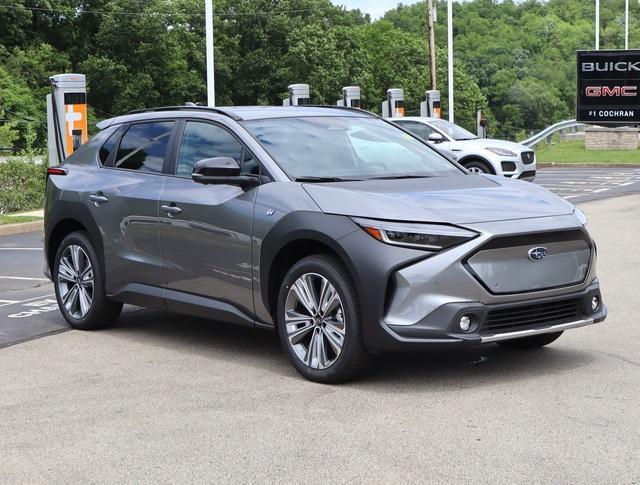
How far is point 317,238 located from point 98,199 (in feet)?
8.07

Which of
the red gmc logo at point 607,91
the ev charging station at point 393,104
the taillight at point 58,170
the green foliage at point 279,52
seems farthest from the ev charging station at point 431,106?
the taillight at point 58,170

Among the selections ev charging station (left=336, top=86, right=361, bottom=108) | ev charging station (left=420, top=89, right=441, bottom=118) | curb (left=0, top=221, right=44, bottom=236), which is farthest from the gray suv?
ev charging station (left=420, top=89, right=441, bottom=118)

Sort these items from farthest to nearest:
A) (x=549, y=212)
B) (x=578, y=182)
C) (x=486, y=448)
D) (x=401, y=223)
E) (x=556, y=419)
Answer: (x=578, y=182)
(x=549, y=212)
(x=401, y=223)
(x=556, y=419)
(x=486, y=448)

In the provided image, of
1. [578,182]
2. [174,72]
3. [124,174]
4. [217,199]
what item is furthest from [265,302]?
[174,72]

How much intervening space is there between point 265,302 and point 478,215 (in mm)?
1462

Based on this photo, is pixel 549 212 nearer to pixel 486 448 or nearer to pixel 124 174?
pixel 486 448

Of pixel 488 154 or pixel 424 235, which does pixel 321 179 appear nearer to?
pixel 424 235

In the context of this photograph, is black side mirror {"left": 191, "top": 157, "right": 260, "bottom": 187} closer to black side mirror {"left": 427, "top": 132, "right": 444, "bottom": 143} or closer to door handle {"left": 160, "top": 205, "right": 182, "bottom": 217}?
door handle {"left": 160, "top": 205, "right": 182, "bottom": 217}

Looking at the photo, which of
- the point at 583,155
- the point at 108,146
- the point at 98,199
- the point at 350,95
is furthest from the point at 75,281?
the point at 583,155

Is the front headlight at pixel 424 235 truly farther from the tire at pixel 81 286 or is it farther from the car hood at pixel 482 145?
the car hood at pixel 482 145

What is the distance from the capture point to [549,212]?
6.62 metres

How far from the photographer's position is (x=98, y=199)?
8305 mm

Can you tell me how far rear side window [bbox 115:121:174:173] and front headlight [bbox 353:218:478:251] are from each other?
2.36 metres

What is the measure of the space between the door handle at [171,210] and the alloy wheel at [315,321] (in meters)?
1.26
